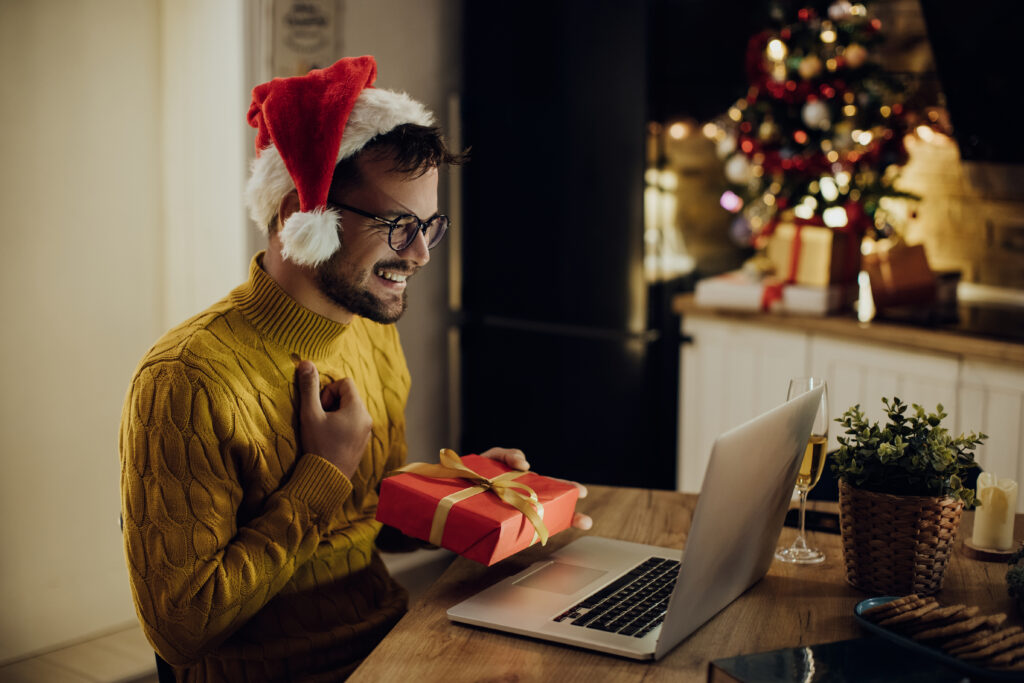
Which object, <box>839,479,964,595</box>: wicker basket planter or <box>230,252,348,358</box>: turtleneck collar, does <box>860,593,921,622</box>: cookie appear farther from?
<box>230,252,348,358</box>: turtleneck collar

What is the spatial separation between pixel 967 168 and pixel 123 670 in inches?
115

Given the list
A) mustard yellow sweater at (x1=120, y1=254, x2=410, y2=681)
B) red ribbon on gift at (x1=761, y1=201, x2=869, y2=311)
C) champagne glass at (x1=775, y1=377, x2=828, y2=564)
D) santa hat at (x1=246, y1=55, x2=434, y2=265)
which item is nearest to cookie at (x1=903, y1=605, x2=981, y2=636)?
champagne glass at (x1=775, y1=377, x2=828, y2=564)

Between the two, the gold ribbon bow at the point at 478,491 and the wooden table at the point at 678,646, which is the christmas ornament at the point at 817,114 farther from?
the gold ribbon bow at the point at 478,491

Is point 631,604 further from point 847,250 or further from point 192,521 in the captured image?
point 847,250

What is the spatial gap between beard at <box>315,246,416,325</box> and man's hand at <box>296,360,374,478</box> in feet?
0.37

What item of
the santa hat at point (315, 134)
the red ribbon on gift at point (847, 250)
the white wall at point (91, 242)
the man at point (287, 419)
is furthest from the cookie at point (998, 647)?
the white wall at point (91, 242)

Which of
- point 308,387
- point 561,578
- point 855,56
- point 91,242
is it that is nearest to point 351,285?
point 308,387

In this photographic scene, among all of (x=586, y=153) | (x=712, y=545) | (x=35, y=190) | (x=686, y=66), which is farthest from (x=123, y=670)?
(x=686, y=66)

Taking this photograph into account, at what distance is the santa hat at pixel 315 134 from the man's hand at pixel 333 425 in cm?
19

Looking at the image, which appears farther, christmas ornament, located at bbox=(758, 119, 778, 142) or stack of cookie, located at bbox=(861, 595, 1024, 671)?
christmas ornament, located at bbox=(758, 119, 778, 142)

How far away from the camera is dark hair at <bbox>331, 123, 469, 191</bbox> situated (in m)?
1.59

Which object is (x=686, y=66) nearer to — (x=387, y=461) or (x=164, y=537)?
(x=387, y=461)

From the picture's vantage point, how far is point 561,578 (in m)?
1.44

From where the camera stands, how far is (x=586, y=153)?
3.25 meters
